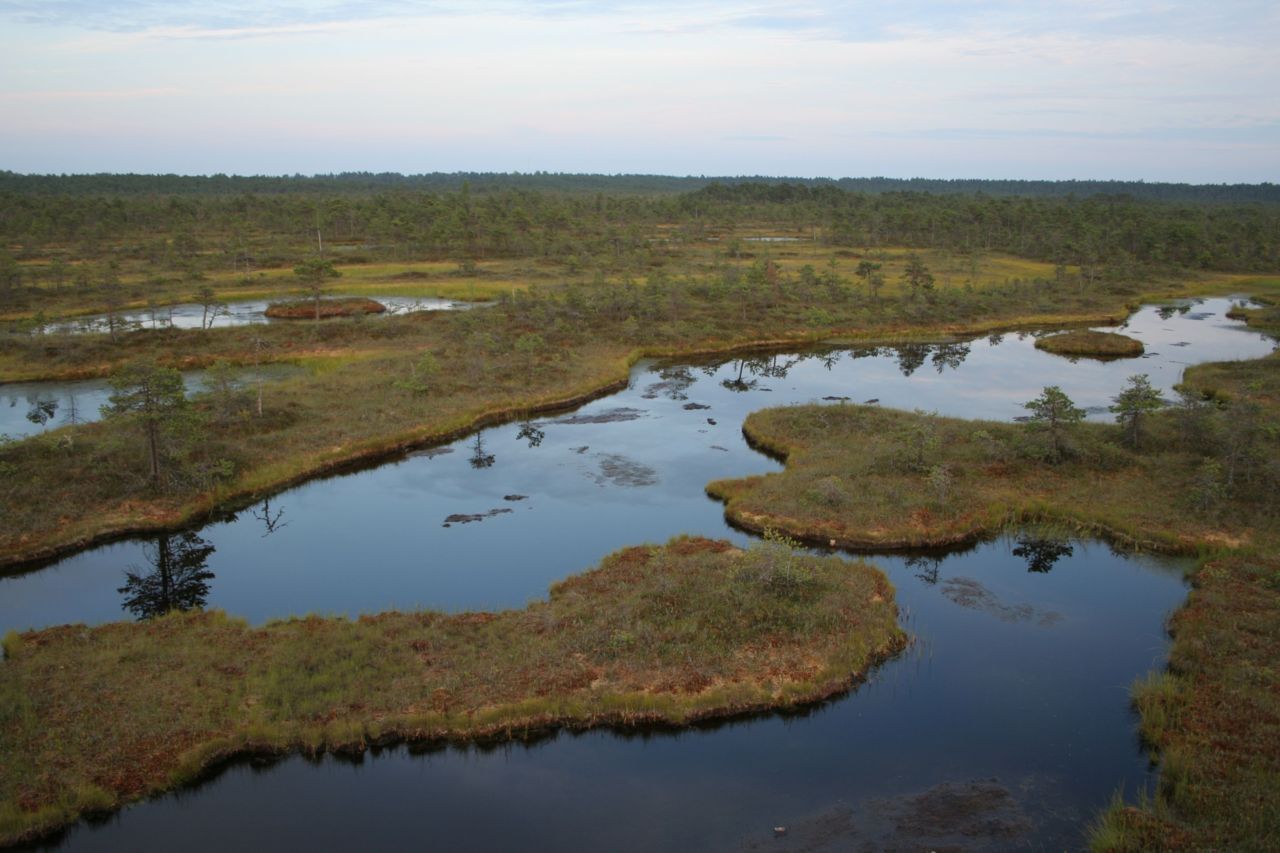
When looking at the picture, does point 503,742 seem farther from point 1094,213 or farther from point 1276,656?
point 1094,213

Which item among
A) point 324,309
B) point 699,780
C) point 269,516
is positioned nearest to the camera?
point 699,780

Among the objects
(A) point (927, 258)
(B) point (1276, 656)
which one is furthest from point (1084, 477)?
(A) point (927, 258)

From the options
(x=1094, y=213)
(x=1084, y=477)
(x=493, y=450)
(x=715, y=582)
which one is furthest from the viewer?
(x=1094, y=213)

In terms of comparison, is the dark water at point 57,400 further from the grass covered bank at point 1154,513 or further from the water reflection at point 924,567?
the water reflection at point 924,567

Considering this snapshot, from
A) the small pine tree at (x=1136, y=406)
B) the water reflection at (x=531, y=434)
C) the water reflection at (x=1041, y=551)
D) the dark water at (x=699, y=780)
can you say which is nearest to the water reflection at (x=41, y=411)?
the water reflection at (x=531, y=434)

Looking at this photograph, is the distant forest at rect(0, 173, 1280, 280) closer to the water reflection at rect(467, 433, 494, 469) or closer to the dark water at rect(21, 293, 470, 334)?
the dark water at rect(21, 293, 470, 334)

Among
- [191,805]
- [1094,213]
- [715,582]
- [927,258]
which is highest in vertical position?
[1094,213]

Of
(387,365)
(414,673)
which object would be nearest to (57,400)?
(387,365)

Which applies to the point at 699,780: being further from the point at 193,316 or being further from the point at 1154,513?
the point at 193,316
